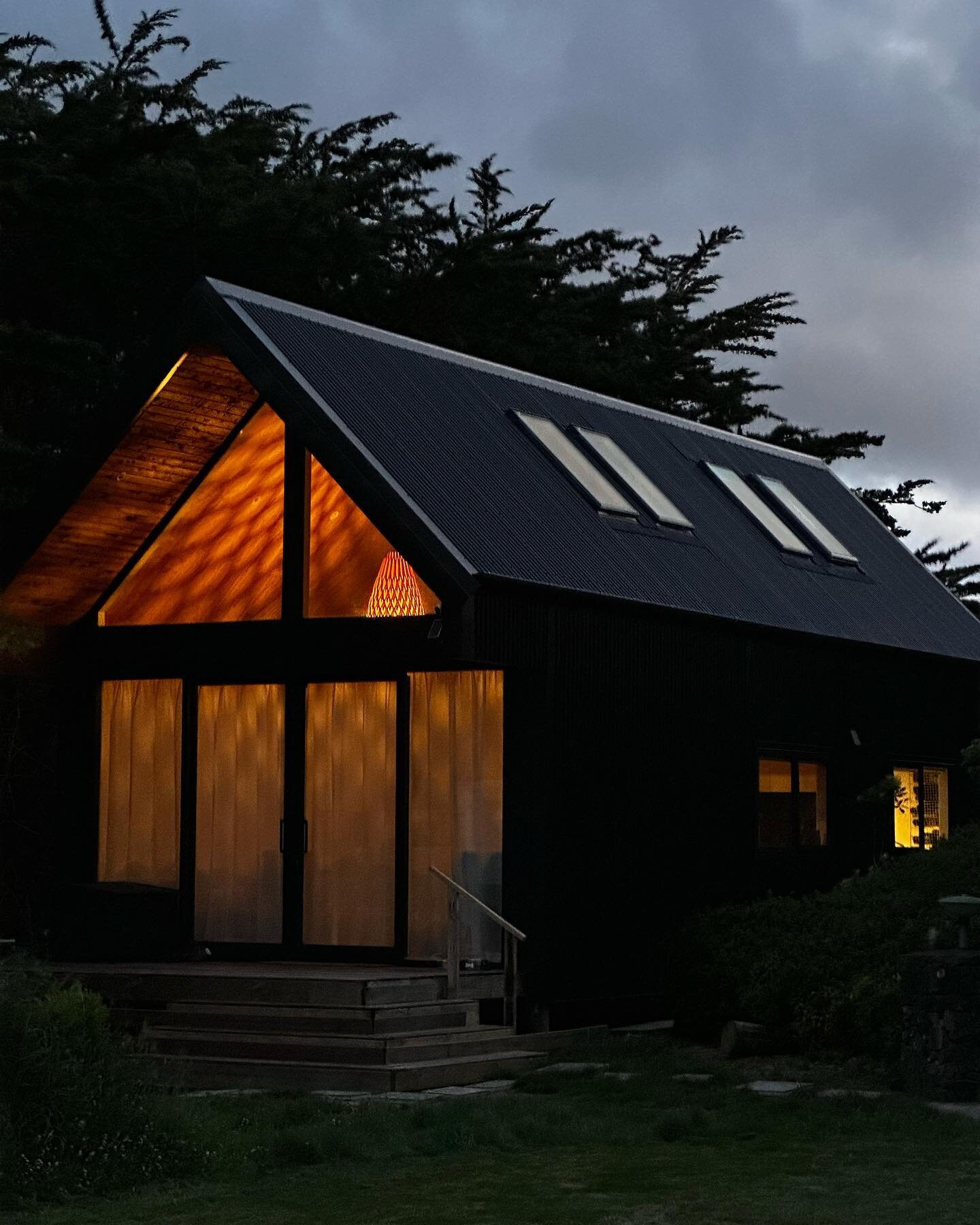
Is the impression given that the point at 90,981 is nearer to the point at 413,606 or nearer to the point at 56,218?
the point at 413,606

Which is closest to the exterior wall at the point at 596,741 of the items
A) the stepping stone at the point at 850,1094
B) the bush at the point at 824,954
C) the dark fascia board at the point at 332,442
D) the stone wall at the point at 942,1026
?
the dark fascia board at the point at 332,442

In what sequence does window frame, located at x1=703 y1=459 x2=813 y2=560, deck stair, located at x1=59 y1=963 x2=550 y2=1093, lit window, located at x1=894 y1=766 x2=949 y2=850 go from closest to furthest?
deck stair, located at x1=59 y1=963 x2=550 y2=1093, window frame, located at x1=703 y1=459 x2=813 y2=560, lit window, located at x1=894 y1=766 x2=949 y2=850

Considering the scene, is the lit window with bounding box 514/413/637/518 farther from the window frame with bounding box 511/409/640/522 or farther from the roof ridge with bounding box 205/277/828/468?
the roof ridge with bounding box 205/277/828/468

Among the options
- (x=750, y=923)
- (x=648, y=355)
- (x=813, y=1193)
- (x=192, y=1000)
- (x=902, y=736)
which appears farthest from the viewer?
(x=648, y=355)

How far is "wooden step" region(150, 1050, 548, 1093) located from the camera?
13.4m

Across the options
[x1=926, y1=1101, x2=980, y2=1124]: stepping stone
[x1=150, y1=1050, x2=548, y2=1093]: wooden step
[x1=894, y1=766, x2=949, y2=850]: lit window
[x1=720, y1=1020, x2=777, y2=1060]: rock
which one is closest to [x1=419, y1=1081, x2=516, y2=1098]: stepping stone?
[x1=150, y1=1050, x2=548, y2=1093]: wooden step

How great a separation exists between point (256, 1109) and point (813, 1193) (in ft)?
12.8

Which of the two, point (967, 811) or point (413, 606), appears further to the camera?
point (967, 811)

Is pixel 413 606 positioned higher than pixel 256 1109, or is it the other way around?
pixel 413 606

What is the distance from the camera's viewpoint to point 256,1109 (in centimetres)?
1195

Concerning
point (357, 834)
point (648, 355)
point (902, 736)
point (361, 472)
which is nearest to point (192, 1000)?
point (357, 834)

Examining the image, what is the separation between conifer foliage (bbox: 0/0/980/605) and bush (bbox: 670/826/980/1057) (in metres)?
6.68

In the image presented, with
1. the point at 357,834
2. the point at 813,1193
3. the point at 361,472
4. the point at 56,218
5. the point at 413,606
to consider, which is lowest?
the point at 813,1193

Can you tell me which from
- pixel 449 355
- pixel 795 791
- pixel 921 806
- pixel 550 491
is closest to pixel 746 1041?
pixel 550 491
